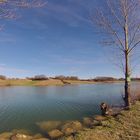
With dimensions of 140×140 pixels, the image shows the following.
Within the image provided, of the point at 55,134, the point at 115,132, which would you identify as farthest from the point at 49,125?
the point at 115,132

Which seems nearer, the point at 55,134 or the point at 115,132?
the point at 115,132

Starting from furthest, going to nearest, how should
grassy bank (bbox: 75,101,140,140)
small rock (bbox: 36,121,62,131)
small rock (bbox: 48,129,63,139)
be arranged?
small rock (bbox: 36,121,62,131) < small rock (bbox: 48,129,63,139) < grassy bank (bbox: 75,101,140,140)

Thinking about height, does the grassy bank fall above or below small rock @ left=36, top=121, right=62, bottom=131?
above

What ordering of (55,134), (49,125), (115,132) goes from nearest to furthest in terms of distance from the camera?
(115,132)
(55,134)
(49,125)

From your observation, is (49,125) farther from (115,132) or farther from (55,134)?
(115,132)

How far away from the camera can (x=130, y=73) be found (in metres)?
19.0

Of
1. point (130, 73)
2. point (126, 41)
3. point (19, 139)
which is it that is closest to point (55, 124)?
point (19, 139)

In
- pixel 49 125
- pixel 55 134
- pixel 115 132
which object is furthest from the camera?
pixel 49 125

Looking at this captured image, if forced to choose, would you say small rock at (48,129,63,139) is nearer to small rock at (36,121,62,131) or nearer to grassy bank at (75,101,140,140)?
grassy bank at (75,101,140,140)

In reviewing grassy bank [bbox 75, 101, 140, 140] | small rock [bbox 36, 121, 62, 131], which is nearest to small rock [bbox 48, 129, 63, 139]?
grassy bank [bbox 75, 101, 140, 140]

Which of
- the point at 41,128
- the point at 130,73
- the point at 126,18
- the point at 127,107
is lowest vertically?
the point at 41,128

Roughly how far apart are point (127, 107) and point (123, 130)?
764 cm

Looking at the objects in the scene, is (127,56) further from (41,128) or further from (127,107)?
(41,128)

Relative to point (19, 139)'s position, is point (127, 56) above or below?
above
